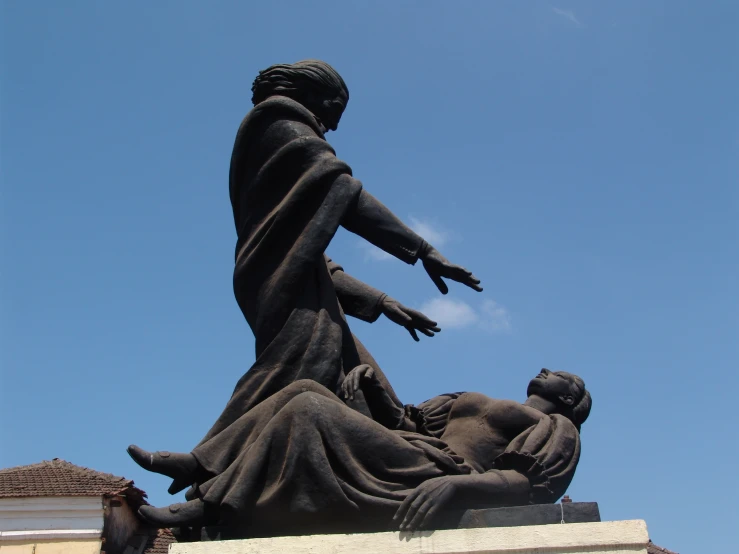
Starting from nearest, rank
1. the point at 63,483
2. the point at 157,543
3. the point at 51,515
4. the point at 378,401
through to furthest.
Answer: the point at 378,401 < the point at 157,543 < the point at 51,515 < the point at 63,483

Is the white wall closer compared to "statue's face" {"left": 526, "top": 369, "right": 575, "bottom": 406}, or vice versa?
"statue's face" {"left": 526, "top": 369, "right": 575, "bottom": 406}

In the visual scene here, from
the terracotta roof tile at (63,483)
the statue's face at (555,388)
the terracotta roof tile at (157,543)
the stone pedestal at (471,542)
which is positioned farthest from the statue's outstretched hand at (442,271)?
the terracotta roof tile at (63,483)

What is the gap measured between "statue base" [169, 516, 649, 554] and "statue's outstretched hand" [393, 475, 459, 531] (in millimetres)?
52

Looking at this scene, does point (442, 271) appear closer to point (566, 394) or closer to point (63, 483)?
point (566, 394)

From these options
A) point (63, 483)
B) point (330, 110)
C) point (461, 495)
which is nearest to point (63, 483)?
point (63, 483)

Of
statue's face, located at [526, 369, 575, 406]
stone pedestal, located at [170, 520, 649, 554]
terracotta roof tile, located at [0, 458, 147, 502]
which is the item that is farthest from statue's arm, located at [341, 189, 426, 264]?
terracotta roof tile, located at [0, 458, 147, 502]

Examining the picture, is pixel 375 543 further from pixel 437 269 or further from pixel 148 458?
pixel 437 269

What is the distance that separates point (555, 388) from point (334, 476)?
1.85 m

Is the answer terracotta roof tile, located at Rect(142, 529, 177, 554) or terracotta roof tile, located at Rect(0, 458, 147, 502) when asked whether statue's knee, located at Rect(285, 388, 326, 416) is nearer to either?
terracotta roof tile, located at Rect(142, 529, 177, 554)

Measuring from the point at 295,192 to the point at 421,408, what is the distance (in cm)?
148

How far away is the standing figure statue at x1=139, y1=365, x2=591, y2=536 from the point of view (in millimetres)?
3984

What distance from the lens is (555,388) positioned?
5293 mm

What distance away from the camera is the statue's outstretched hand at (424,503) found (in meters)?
3.91

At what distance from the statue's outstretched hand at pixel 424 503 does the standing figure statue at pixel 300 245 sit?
704 millimetres
